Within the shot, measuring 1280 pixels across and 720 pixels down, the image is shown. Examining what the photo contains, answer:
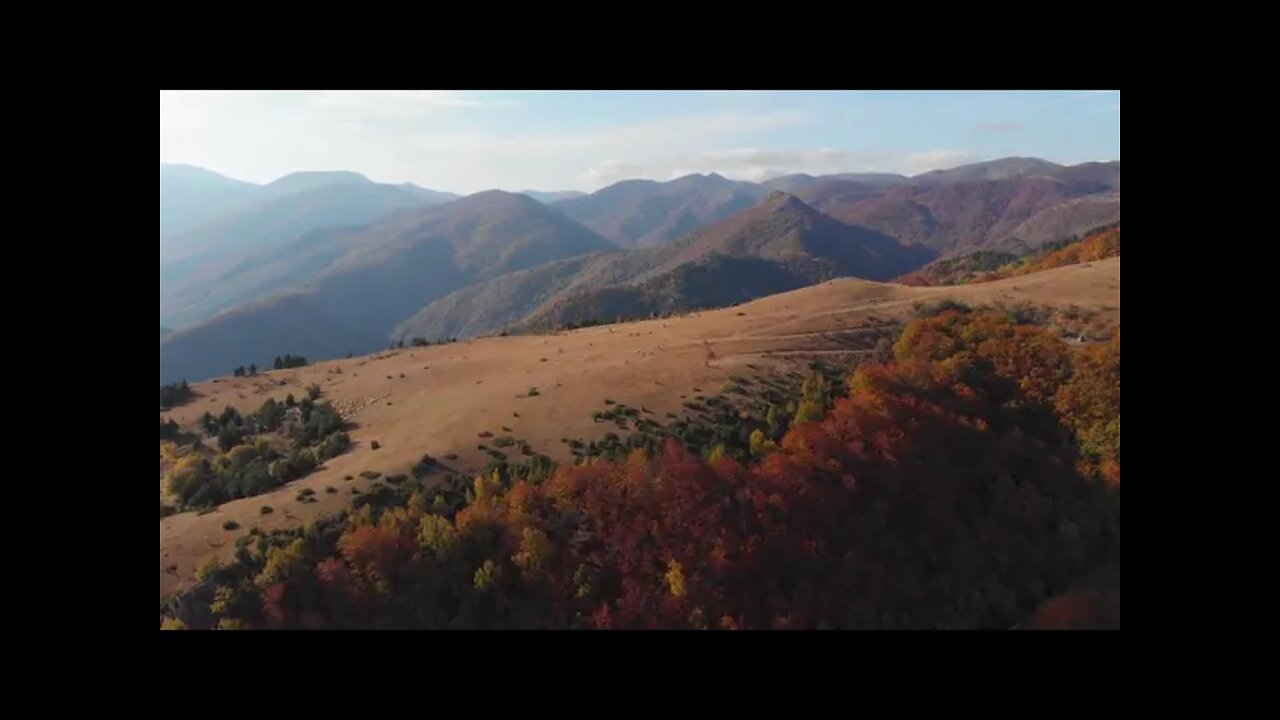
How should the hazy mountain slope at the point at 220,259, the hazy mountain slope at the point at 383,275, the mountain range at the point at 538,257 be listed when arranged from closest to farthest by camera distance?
the mountain range at the point at 538,257 → the hazy mountain slope at the point at 383,275 → the hazy mountain slope at the point at 220,259

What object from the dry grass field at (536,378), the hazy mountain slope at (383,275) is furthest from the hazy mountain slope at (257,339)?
the dry grass field at (536,378)

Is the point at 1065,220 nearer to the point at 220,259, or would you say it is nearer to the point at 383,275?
the point at 383,275

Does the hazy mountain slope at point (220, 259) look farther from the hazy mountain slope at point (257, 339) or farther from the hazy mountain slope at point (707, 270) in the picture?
the hazy mountain slope at point (707, 270)

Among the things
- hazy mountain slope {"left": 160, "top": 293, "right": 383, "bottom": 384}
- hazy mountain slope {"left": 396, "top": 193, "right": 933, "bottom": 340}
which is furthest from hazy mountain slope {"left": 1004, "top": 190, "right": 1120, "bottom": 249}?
hazy mountain slope {"left": 160, "top": 293, "right": 383, "bottom": 384}

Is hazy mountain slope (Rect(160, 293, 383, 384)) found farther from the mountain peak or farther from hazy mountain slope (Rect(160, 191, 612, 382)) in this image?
the mountain peak
